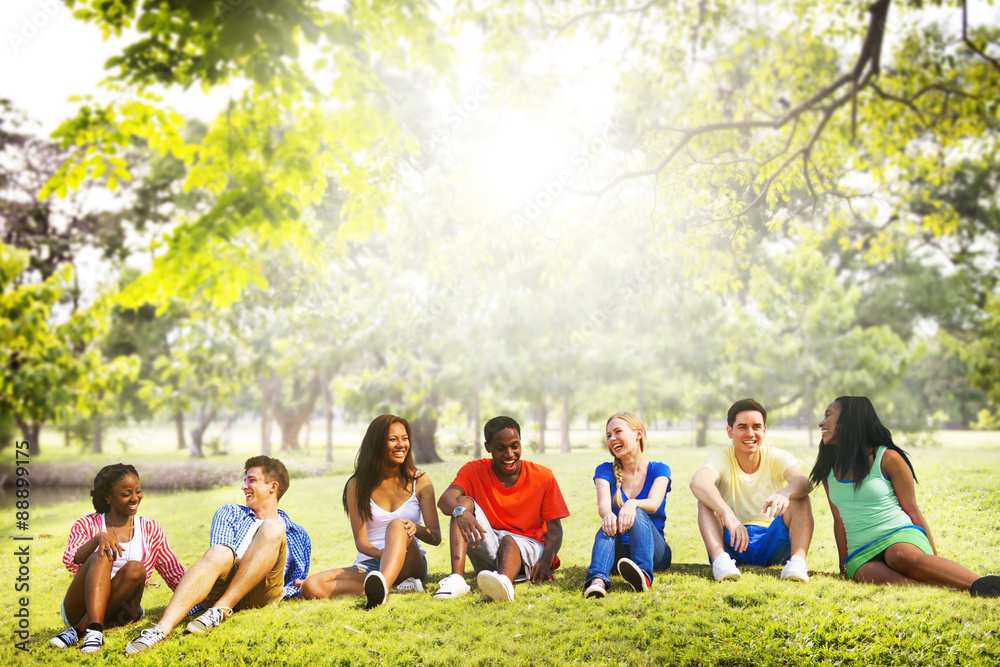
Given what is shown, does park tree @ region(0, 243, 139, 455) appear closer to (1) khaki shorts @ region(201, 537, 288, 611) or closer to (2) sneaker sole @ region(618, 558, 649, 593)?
(1) khaki shorts @ region(201, 537, 288, 611)

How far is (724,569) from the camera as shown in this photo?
3.46 metres

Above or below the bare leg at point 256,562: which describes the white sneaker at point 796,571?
below

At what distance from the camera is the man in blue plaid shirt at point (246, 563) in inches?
121

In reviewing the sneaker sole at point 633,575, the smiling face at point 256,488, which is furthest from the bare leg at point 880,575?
the smiling face at point 256,488

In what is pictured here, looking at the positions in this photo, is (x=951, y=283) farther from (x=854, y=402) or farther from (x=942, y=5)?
(x=854, y=402)

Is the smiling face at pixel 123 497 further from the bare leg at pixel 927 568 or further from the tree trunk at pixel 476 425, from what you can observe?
the tree trunk at pixel 476 425

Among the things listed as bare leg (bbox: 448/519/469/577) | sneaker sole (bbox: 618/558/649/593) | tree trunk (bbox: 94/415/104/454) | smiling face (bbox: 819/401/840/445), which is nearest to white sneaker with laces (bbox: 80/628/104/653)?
bare leg (bbox: 448/519/469/577)

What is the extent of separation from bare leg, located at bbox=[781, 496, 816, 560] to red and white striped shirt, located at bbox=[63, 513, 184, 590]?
11.2ft

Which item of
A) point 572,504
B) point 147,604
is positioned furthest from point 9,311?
point 572,504

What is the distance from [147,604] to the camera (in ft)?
11.7

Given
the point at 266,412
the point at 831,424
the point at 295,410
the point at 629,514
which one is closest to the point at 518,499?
the point at 629,514

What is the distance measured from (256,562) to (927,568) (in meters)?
3.52

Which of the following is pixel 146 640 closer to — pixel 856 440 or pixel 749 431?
pixel 749 431

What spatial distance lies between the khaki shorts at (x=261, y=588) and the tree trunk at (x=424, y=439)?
404 centimetres
